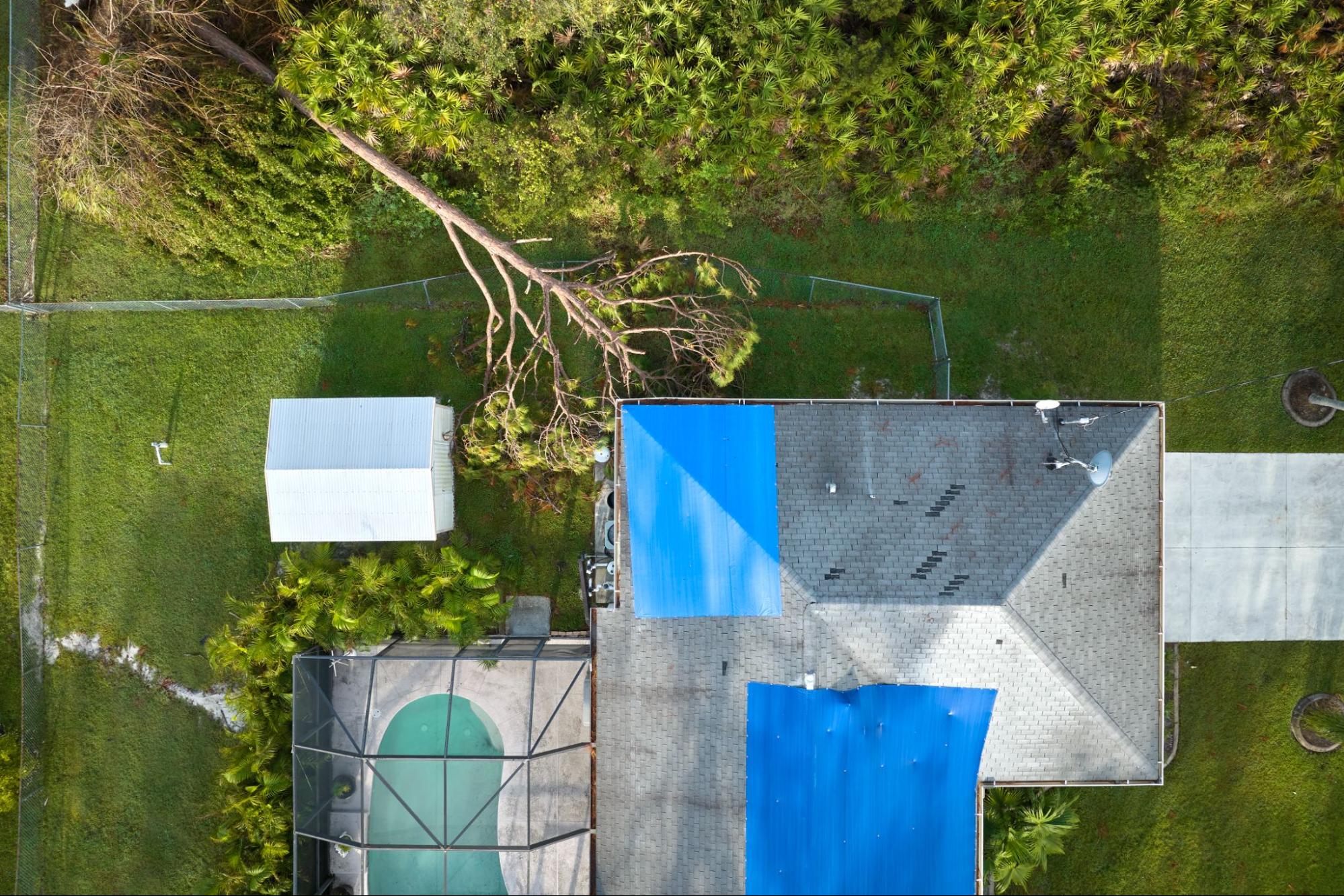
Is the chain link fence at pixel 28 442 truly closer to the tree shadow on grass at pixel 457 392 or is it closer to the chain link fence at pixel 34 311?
the chain link fence at pixel 34 311

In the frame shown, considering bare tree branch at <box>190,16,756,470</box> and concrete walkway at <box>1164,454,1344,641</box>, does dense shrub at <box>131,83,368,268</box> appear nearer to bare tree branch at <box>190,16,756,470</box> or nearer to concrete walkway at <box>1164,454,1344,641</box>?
Result: bare tree branch at <box>190,16,756,470</box>

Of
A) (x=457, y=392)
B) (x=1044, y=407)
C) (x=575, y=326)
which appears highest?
(x=575, y=326)

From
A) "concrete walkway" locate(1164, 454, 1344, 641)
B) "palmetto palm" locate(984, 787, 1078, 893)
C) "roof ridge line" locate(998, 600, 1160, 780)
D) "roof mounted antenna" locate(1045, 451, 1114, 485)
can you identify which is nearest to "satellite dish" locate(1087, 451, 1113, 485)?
"roof mounted antenna" locate(1045, 451, 1114, 485)

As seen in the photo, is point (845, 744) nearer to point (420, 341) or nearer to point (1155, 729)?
point (1155, 729)

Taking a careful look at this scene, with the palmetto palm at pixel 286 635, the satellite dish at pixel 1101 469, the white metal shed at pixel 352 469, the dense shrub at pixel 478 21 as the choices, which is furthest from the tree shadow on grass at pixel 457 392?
the satellite dish at pixel 1101 469

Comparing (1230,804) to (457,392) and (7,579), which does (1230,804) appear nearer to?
(457,392)

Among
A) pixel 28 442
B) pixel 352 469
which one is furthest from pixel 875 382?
pixel 28 442
